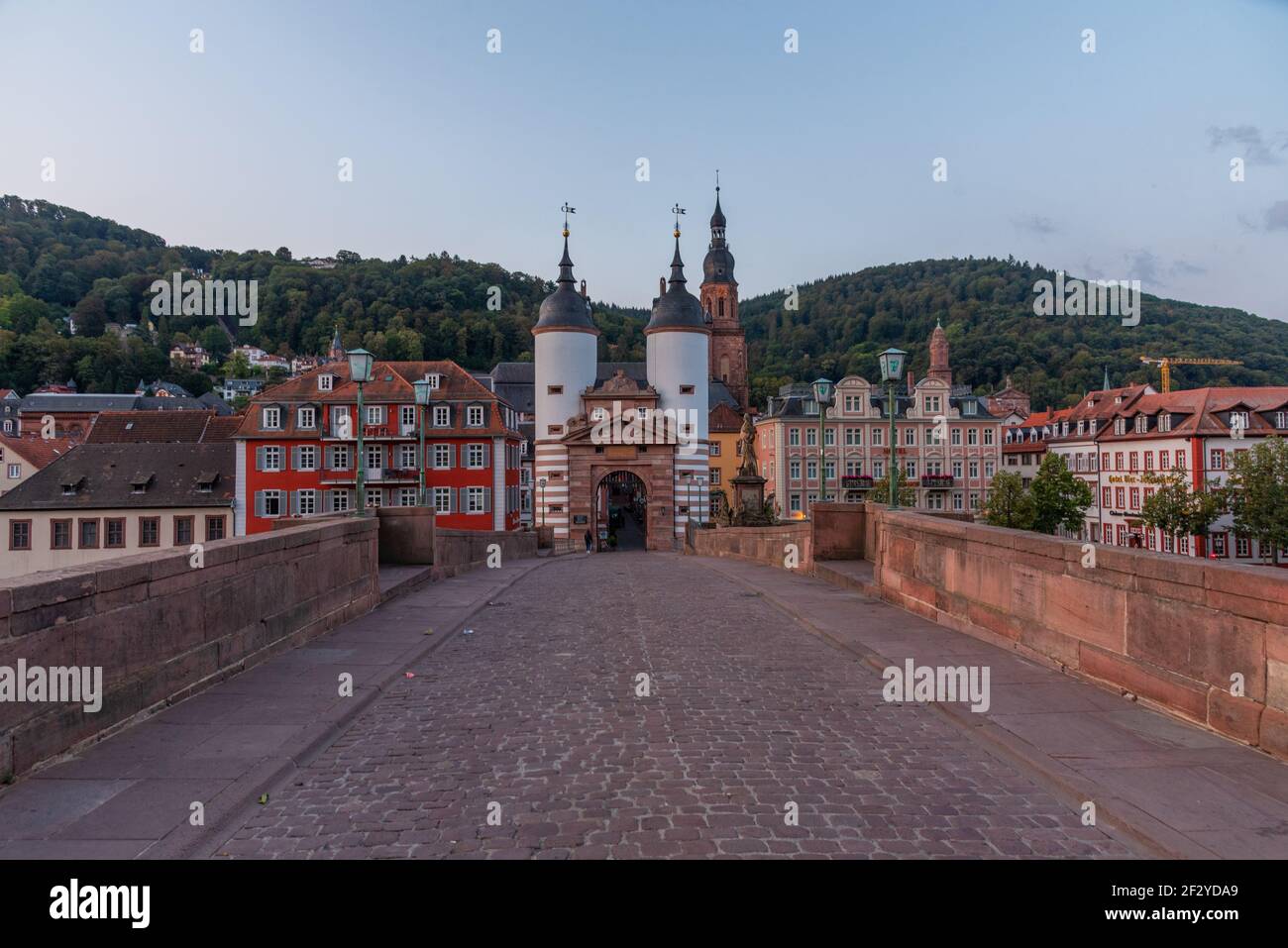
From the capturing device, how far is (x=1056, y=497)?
188ft

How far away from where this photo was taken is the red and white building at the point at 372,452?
49.9 m

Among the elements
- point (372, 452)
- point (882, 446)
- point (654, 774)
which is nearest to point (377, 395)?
point (372, 452)

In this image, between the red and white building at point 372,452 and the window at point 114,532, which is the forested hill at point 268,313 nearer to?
the red and white building at point 372,452

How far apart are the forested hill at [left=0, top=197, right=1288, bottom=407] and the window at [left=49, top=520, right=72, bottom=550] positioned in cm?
5382

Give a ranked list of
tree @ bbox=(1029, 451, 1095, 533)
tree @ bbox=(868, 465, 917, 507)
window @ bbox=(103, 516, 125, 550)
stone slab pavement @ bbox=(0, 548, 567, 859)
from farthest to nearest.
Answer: tree @ bbox=(868, 465, 917, 507) → tree @ bbox=(1029, 451, 1095, 533) → window @ bbox=(103, 516, 125, 550) → stone slab pavement @ bbox=(0, 548, 567, 859)

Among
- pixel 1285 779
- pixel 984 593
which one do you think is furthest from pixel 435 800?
pixel 984 593

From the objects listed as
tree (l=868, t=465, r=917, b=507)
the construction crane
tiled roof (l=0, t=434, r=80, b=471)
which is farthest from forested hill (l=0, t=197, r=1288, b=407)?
tiled roof (l=0, t=434, r=80, b=471)

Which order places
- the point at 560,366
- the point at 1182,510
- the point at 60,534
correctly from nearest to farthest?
the point at 560,366, the point at 60,534, the point at 1182,510

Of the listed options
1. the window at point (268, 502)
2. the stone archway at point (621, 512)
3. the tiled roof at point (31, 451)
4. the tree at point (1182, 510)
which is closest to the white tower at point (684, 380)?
the stone archway at point (621, 512)

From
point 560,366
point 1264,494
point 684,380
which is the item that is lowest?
point 1264,494

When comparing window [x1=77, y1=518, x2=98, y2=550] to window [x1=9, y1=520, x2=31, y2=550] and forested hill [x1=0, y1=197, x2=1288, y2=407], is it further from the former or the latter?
forested hill [x1=0, y1=197, x2=1288, y2=407]

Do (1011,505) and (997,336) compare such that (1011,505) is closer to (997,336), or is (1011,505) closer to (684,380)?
(684,380)

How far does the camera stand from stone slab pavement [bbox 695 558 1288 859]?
473 cm

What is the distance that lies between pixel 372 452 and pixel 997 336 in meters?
88.5
